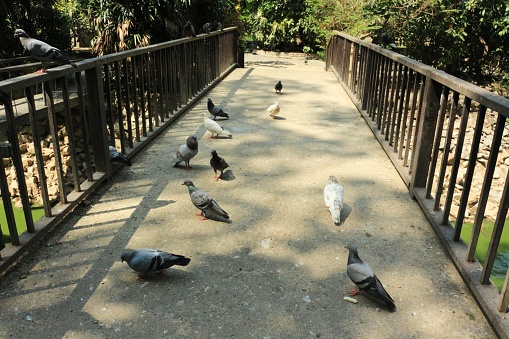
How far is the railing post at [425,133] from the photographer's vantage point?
11.1 ft

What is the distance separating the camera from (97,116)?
373 centimetres

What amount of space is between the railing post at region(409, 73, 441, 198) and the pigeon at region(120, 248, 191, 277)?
202 centimetres

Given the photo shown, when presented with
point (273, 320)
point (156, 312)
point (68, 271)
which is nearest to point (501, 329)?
point (273, 320)

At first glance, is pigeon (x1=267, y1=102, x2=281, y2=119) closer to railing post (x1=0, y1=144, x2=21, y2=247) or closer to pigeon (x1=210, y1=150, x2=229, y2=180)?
pigeon (x1=210, y1=150, x2=229, y2=180)

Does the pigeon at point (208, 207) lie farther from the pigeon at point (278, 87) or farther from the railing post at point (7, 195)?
the pigeon at point (278, 87)

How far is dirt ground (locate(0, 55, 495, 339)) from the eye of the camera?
2.19m

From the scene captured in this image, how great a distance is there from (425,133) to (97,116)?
2.65m

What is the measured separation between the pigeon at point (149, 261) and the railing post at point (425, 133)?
202 centimetres

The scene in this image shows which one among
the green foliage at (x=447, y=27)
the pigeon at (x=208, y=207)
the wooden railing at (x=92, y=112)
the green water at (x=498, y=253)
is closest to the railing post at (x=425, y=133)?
the pigeon at (x=208, y=207)

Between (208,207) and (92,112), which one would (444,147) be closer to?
(208,207)

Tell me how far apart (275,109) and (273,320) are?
14.5ft

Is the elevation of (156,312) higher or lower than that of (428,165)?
lower

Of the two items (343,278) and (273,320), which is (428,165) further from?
(273,320)

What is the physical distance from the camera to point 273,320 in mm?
2219
